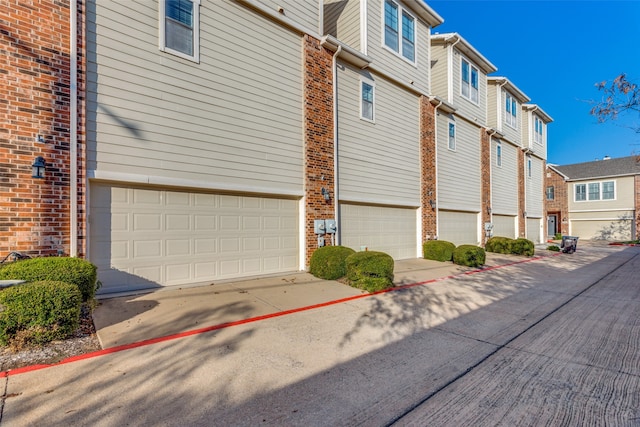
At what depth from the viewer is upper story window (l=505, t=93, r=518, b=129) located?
752 inches

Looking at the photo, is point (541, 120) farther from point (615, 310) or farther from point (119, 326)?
point (119, 326)

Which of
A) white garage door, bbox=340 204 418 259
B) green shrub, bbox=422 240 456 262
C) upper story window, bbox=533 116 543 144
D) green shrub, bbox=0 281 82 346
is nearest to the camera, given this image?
green shrub, bbox=0 281 82 346

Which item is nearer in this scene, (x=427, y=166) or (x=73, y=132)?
(x=73, y=132)

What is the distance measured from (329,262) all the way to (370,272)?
1.24 meters

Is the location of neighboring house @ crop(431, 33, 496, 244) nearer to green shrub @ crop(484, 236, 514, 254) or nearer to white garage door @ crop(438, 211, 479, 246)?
white garage door @ crop(438, 211, 479, 246)

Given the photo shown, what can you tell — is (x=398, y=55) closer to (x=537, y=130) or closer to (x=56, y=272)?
(x=56, y=272)

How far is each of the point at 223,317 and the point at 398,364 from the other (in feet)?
9.21

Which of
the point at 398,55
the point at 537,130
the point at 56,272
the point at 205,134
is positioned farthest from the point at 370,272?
the point at 537,130

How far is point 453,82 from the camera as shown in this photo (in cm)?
1430

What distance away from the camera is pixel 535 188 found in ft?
73.4

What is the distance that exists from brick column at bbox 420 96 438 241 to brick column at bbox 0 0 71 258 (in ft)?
36.5

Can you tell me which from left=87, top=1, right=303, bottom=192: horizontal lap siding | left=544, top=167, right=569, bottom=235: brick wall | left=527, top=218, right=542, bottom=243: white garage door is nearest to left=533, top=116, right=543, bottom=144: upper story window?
left=544, top=167, right=569, bottom=235: brick wall

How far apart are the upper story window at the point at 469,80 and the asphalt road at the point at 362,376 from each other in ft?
42.0

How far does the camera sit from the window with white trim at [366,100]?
10220 mm
